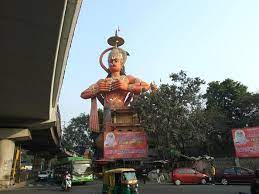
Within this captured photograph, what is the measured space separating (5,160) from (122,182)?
20.5 m

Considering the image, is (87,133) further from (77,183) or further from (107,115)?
(77,183)

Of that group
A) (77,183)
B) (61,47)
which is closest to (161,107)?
(77,183)

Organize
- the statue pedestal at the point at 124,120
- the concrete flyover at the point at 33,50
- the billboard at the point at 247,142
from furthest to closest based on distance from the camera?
the statue pedestal at the point at 124,120 → the billboard at the point at 247,142 → the concrete flyover at the point at 33,50

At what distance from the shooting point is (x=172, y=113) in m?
46.4

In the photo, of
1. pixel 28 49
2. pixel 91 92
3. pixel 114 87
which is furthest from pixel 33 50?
pixel 91 92

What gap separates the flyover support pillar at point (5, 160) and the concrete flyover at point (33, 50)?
775 centimetres

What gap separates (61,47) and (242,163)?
29700 millimetres

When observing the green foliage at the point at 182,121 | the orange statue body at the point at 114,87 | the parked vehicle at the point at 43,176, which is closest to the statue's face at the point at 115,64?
the orange statue body at the point at 114,87

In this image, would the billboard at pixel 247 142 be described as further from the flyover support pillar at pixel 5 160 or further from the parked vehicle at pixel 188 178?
the flyover support pillar at pixel 5 160

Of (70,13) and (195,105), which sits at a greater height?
(195,105)

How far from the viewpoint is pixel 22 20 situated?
39.9ft

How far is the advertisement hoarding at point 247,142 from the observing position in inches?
Result: 1535

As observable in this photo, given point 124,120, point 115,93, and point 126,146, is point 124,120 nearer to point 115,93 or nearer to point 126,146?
point 115,93

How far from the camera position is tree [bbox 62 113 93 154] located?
84.2m
